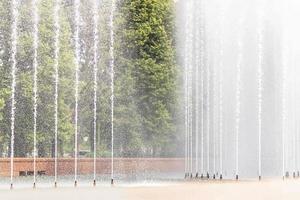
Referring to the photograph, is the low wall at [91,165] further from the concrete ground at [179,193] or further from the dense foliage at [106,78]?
the concrete ground at [179,193]

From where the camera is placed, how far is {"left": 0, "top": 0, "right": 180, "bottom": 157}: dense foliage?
136 feet

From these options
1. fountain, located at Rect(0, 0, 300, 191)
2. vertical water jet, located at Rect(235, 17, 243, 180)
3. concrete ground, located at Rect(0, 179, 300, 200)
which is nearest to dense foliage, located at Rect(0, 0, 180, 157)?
Answer: fountain, located at Rect(0, 0, 300, 191)

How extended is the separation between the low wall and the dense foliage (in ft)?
5.58

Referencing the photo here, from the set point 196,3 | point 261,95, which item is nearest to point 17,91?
point 196,3

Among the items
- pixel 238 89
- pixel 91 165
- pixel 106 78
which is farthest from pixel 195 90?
pixel 91 165

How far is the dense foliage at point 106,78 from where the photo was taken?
4147cm

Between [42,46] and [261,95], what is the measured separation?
1266cm

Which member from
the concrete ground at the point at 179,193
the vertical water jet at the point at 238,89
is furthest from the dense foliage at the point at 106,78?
the concrete ground at the point at 179,193

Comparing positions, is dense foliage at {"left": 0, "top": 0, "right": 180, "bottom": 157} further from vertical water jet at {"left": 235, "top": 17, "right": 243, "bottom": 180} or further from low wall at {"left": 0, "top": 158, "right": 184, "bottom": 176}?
vertical water jet at {"left": 235, "top": 17, "right": 243, "bottom": 180}

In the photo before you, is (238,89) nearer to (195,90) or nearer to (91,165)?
(195,90)

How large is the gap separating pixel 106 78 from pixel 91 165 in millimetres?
5974

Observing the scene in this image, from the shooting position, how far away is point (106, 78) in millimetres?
43906

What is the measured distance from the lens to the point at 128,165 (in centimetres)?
4056

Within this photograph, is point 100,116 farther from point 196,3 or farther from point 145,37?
point 196,3
